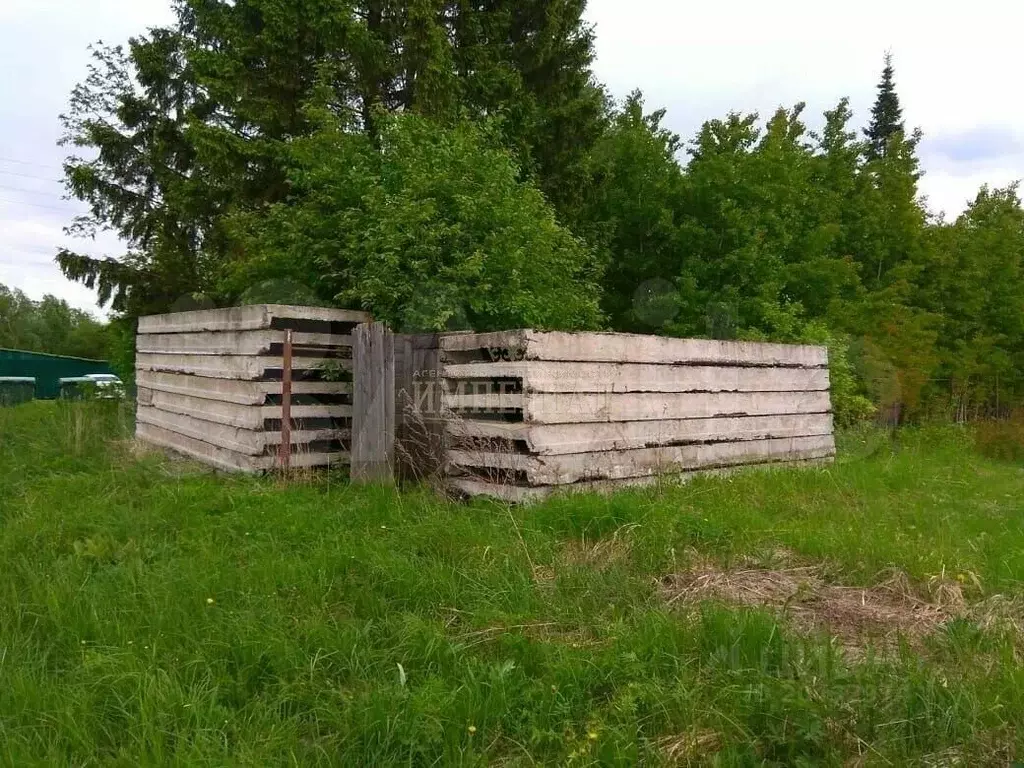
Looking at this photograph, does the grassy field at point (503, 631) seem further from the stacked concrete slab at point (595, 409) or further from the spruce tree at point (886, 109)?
the spruce tree at point (886, 109)

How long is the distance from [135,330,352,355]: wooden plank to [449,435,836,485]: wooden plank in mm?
1758

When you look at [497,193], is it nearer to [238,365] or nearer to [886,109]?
[238,365]

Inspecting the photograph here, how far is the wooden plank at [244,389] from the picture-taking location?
244 inches

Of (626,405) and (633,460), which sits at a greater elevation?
(626,405)

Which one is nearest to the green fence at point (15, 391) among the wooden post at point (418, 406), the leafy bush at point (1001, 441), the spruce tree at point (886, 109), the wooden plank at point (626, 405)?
the wooden post at point (418, 406)

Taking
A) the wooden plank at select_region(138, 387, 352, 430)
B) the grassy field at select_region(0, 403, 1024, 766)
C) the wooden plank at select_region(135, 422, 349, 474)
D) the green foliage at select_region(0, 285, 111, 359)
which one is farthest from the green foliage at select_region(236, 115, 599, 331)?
the green foliage at select_region(0, 285, 111, 359)

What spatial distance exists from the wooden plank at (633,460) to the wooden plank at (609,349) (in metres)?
0.74

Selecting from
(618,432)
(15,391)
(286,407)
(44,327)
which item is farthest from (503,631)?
(44,327)

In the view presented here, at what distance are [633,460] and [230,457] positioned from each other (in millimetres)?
3587

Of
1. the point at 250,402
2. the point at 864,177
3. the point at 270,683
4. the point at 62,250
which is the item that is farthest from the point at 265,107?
the point at 864,177

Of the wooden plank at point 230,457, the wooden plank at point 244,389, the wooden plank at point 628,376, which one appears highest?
the wooden plank at point 628,376

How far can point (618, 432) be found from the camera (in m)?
5.80

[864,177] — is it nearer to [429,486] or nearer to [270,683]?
[429,486]

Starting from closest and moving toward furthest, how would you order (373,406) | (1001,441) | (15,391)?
(373,406)
(1001,441)
(15,391)
